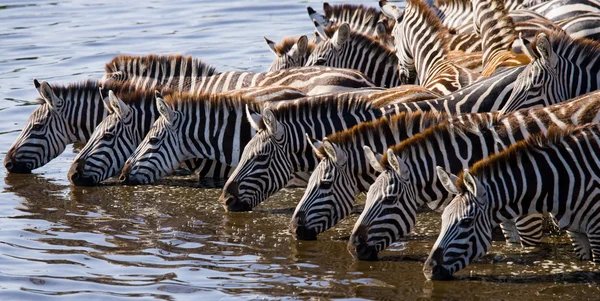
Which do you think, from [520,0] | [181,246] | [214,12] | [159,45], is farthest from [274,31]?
[181,246]

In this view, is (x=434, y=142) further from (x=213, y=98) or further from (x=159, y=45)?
(x=159, y=45)

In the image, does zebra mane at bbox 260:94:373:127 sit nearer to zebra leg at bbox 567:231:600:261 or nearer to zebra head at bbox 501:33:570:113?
zebra head at bbox 501:33:570:113

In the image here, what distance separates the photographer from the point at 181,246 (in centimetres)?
1023

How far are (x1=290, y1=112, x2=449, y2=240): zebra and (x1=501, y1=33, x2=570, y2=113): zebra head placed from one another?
110 cm

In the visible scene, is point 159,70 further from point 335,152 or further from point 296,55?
point 335,152

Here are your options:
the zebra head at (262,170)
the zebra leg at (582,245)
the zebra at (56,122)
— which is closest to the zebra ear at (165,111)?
the zebra at (56,122)

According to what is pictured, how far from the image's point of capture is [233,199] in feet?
36.6

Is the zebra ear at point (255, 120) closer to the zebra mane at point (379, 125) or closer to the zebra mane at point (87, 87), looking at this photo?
the zebra mane at point (379, 125)

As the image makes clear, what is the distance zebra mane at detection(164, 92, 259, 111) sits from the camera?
1247 cm

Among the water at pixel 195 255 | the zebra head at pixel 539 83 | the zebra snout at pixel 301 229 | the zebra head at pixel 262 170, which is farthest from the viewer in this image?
the zebra head at pixel 262 170

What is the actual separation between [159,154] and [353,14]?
19.9 ft

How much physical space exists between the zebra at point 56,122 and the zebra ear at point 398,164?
17.5ft

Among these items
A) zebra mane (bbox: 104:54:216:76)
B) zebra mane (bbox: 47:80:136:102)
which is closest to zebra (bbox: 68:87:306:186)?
zebra mane (bbox: 47:80:136:102)

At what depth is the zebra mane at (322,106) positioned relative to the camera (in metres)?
11.5
